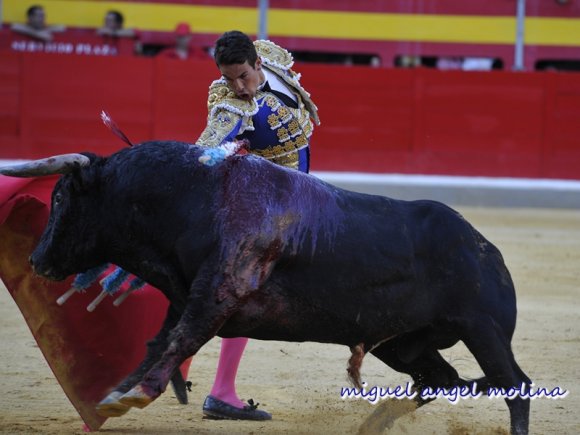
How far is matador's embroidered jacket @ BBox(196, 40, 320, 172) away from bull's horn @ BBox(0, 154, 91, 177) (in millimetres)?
440

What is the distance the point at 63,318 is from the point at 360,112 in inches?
281

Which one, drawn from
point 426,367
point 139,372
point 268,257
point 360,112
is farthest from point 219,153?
point 360,112

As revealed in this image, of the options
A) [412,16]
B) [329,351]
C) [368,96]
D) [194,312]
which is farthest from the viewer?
[412,16]

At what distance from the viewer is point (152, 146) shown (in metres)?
2.99

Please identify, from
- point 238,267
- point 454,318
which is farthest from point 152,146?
point 454,318

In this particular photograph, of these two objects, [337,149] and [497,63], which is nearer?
[337,149]

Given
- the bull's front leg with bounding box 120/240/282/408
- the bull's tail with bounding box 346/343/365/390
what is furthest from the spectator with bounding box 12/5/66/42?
the bull's front leg with bounding box 120/240/282/408

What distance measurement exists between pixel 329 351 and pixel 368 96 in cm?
586

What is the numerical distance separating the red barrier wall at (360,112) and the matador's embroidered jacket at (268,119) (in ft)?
21.7

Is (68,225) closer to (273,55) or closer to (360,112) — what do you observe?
(273,55)

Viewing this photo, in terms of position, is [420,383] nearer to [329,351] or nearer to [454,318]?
[454,318]

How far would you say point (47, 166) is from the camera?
2.85 m

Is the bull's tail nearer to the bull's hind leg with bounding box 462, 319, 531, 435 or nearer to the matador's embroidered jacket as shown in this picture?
the bull's hind leg with bounding box 462, 319, 531, 435

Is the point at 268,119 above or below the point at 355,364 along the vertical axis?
above
